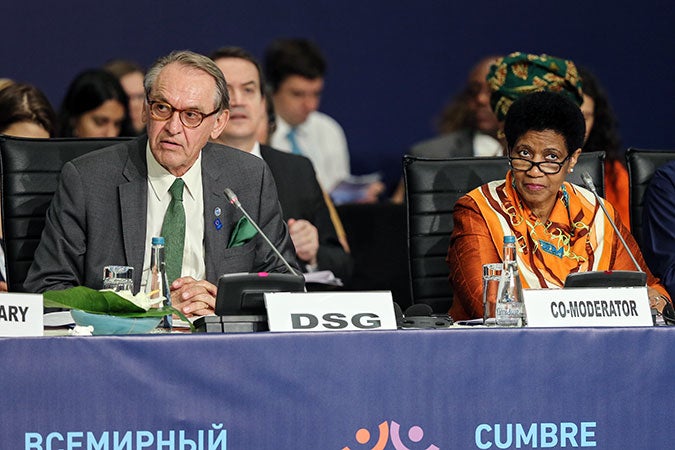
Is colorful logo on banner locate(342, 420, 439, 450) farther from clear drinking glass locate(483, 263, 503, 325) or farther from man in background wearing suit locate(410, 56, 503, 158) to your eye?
man in background wearing suit locate(410, 56, 503, 158)

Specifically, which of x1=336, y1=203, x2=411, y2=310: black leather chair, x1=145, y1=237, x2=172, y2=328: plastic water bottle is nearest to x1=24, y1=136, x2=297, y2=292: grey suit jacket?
x1=145, y1=237, x2=172, y2=328: plastic water bottle

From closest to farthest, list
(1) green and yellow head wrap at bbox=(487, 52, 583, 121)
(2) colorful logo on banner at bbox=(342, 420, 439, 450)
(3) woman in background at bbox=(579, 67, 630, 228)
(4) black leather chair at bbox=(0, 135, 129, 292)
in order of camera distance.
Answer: (2) colorful logo on banner at bbox=(342, 420, 439, 450) → (4) black leather chair at bbox=(0, 135, 129, 292) → (1) green and yellow head wrap at bbox=(487, 52, 583, 121) → (3) woman in background at bbox=(579, 67, 630, 228)

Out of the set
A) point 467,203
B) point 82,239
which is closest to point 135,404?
point 82,239

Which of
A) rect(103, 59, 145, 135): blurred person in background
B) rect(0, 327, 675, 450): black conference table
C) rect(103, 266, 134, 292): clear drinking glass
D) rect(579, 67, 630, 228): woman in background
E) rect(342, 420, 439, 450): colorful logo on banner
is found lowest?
rect(342, 420, 439, 450): colorful logo on banner

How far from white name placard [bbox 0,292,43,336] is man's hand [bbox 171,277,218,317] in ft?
2.07

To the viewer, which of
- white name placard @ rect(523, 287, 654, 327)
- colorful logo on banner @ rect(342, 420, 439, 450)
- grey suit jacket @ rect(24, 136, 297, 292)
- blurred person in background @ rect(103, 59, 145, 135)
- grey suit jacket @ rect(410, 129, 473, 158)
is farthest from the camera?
blurred person in background @ rect(103, 59, 145, 135)

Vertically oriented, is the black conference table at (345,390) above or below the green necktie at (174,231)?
below

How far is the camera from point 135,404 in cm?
191

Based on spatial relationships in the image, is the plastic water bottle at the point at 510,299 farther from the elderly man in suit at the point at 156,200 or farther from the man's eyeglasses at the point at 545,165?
the elderly man in suit at the point at 156,200

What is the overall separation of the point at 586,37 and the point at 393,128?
3.61 feet

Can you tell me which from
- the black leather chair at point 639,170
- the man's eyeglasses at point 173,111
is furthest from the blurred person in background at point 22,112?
the black leather chair at point 639,170

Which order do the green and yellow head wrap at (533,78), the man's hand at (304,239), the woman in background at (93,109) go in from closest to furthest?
the green and yellow head wrap at (533,78) → the man's hand at (304,239) → the woman in background at (93,109)

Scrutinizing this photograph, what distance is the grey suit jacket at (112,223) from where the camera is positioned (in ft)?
9.50

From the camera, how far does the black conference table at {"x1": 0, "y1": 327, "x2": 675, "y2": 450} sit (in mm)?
1883
